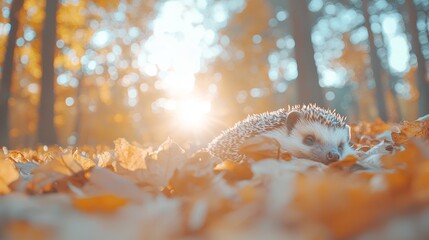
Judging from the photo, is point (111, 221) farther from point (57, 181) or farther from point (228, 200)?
point (57, 181)

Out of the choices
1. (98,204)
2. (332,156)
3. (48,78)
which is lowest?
(332,156)

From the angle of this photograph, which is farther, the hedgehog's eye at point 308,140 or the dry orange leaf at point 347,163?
the hedgehog's eye at point 308,140

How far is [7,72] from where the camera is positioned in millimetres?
11562

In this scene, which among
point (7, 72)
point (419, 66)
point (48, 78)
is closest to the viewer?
point (7, 72)

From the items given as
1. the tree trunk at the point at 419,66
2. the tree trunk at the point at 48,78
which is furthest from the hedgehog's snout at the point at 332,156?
the tree trunk at the point at 48,78

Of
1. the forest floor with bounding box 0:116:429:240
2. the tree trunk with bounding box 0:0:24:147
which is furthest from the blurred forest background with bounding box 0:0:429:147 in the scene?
the forest floor with bounding box 0:116:429:240

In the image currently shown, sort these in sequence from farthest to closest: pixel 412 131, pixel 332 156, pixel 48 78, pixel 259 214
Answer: pixel 48 78 < pixel 332 156 < pixel 412 131 < pixel 259 214

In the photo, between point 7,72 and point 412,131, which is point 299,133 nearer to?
point 412,131

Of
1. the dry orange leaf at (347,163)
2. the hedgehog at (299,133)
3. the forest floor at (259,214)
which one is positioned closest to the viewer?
the forest floor at (259,214)

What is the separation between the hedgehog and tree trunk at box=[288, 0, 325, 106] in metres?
4.76

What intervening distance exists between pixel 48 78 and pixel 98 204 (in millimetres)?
11796

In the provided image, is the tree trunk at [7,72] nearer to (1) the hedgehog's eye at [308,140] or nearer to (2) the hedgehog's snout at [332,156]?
(1) the hedgehog's eye at [308,140]

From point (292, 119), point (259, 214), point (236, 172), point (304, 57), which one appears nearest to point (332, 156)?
point (292, 119)

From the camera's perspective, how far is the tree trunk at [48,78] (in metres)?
11.8
